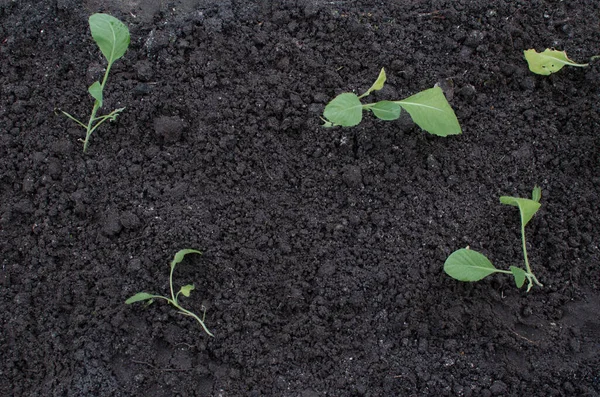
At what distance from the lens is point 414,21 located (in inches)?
95.7

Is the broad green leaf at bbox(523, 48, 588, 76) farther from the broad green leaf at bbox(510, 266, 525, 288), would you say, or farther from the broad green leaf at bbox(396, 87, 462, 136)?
the broad green leaf at bbox(510, 266, 525, 288)

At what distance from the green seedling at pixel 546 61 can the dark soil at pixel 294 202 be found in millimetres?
74

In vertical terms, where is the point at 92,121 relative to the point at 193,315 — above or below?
above

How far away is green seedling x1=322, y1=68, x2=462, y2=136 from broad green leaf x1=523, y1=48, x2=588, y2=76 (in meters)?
0.44

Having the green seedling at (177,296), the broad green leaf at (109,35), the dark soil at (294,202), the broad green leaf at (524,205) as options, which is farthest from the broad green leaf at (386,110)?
the broad green leaf at (109,35)

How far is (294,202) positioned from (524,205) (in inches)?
31.1

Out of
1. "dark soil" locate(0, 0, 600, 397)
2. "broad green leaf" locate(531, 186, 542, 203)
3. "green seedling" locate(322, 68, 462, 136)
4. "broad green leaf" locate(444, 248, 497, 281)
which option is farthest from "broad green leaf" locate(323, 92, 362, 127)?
"broad green leaf" locate(531, 186, 542, 203)

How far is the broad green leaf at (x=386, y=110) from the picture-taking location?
84.9 inches

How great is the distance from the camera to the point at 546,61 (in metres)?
2.31

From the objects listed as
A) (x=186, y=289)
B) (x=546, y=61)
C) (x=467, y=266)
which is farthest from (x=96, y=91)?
(x=546, y=61)

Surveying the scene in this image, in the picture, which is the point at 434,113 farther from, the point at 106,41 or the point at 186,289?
the point at 106,41

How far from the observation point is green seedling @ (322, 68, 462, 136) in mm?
2105

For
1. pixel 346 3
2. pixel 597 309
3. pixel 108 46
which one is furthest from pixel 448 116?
pixel 108 46

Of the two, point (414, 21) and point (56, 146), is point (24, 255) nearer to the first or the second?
point (56, 146)
